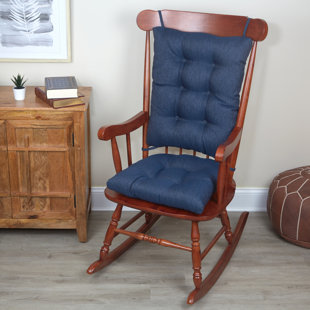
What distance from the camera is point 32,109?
2143 millimetres

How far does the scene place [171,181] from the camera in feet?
6.60

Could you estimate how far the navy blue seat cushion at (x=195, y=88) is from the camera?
2.12 metres

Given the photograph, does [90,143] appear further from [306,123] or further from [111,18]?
[306,123]

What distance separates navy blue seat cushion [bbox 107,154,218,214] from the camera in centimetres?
188

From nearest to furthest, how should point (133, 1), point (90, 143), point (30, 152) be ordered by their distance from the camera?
point (30, 152) → point (133, 1) → point (90, 143)

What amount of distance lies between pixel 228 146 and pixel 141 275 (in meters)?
0.76

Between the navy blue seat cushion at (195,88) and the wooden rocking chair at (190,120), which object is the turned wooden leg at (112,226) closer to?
the wooden rocking chair at (190,120)

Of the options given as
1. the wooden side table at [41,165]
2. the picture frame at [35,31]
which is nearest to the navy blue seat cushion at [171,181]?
the wooden side table at [41,165]

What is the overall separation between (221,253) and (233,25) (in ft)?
3.68

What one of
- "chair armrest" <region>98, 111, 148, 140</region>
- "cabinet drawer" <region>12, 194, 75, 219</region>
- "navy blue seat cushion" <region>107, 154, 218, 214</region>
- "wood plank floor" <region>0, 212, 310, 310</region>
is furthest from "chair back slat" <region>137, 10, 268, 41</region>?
"wood plank floor" <region>0, 212, 310, 310</region>

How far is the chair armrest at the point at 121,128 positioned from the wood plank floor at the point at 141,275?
64 cm

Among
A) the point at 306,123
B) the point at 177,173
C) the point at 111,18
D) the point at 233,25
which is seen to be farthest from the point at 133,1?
the point at 306,123

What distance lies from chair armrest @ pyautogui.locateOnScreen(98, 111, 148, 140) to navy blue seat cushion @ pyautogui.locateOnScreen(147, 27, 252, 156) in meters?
0.05

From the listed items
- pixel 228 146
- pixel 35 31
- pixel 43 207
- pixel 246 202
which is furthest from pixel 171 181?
pixel 35 31
